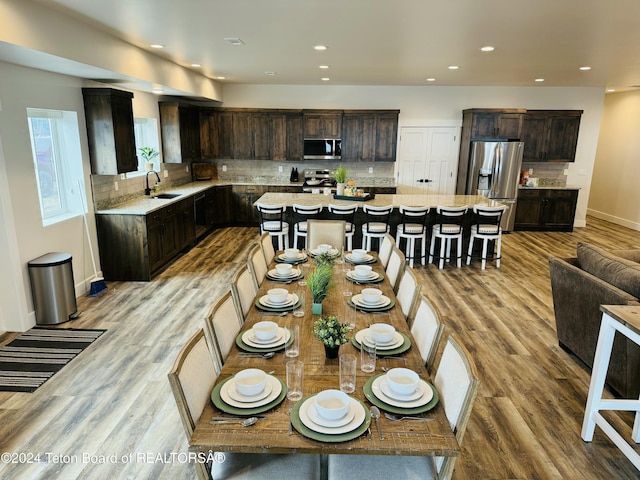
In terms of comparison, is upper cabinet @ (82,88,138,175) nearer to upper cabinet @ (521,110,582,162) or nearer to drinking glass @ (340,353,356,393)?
drinking glass @ (340,353,356,393)

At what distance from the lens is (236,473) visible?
1808mm

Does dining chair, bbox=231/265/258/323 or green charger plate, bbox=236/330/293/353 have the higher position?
dining chair, bbox=231/265/258/323

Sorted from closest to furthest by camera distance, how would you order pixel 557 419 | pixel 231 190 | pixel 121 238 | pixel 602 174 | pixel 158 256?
pixel 557 419, pixel 121 238, pixel 158 256, pixel 231 190, pixel 602 174

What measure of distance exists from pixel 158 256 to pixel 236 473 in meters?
4.60

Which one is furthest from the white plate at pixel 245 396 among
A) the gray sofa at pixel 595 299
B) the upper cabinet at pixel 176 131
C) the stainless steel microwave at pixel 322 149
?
the stainless steel microwave at pixel 322 149

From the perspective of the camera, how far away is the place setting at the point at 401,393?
5.90 ft

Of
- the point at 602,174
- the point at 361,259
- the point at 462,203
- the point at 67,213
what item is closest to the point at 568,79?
the point at 462,203

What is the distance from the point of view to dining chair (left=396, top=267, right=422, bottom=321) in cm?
283

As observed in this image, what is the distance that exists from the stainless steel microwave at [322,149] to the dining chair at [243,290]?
6.07 metres

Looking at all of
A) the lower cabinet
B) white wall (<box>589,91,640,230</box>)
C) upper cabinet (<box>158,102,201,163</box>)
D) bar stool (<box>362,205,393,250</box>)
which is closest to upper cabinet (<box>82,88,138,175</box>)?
upper cabinet (<box>158,102,201,163</box>)

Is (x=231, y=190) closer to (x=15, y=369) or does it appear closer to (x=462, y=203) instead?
(x=462, y=203)

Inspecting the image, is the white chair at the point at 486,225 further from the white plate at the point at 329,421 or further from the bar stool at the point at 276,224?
the white plate at the point at 329,421

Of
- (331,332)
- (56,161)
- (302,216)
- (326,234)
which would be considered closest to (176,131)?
(56,161)

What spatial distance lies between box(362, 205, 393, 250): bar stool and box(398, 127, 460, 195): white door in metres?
3.32
